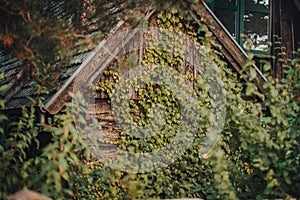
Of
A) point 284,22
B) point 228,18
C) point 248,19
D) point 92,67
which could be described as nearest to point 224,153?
point 92,67

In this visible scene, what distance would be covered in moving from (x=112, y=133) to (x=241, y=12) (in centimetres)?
440

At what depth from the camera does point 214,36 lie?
7.58 m

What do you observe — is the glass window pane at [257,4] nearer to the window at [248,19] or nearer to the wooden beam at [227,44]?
the window at [248,19]

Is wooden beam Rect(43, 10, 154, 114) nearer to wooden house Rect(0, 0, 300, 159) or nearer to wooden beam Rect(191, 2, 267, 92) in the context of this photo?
wooden house Rect(0, 0, 300, 159)

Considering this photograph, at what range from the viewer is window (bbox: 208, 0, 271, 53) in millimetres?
9953

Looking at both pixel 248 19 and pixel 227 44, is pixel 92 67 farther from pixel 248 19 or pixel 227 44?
pixel 248 19

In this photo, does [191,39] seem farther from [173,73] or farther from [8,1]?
[8,1]

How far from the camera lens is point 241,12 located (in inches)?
392

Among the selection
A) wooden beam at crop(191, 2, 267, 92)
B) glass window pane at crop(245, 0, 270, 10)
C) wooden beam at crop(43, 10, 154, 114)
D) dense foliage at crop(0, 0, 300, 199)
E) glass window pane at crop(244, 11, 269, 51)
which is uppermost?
glass window pane at crop(245, 0, 270, 10)

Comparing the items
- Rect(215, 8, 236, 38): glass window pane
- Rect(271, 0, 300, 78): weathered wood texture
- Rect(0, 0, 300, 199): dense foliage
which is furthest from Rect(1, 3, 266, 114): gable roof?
Rect(271, 0, 300, 78): weathered wood texture

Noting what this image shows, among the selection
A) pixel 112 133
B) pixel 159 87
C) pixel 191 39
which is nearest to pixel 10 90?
pixel 112 133

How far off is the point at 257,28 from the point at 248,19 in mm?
281

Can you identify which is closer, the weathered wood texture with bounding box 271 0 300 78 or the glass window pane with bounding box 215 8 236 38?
the glass window pane with bounding box 215 8 236 38

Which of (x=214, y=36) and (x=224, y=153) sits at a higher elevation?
(x=214, y=36)
